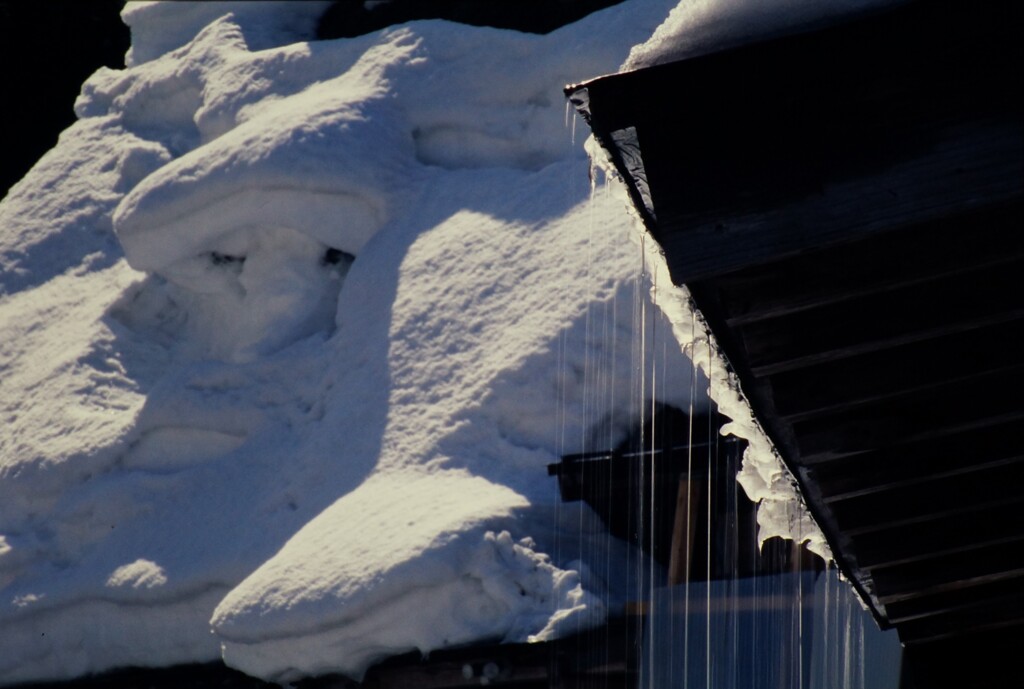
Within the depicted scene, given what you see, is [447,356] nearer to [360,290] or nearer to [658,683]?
[360,290]

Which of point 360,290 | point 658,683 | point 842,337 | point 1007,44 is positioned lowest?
point 658,683

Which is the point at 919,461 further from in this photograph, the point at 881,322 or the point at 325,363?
the point at 325,363

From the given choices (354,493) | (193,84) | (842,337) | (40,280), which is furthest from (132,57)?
(842,337)

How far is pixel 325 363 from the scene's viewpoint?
9453 mm

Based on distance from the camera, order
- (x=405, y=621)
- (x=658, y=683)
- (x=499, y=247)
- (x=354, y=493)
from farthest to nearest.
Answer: (x=499, y=247)
(x=354, y=493)
(x=405, y=621)
(x=658, y=683)

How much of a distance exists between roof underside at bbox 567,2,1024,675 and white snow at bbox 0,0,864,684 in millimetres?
4679

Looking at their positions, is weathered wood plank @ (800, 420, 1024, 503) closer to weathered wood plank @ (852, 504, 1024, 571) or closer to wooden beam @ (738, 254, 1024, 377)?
weathered wood plank @ (852, 504, 1024, 571)

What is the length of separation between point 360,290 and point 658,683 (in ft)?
13.0

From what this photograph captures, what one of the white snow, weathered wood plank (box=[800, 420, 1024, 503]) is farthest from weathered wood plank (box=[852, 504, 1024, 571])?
the white snow

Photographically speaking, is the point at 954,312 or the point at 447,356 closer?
the point at 954,312

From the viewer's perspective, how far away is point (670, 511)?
7.56 meters

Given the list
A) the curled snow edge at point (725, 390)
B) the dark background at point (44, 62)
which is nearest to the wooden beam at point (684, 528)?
the curled snow edge at point (725, 390)

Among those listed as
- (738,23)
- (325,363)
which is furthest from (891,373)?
(325,363)

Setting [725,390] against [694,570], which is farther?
[694,570]
